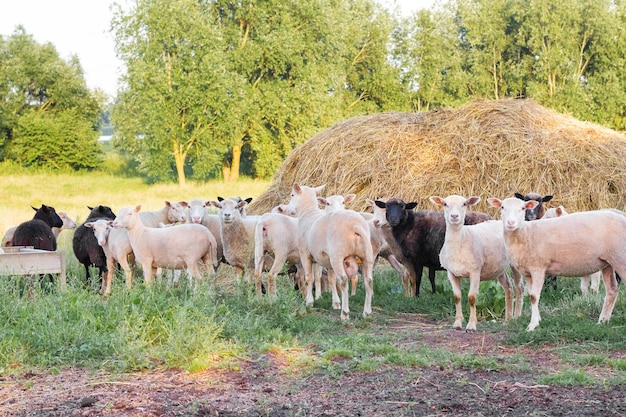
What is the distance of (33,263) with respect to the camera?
1074cm

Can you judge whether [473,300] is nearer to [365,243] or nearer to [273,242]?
[365,243]

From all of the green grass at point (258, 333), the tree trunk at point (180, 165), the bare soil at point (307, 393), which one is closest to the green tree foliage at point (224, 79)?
the tree trunk at point (180, 165)

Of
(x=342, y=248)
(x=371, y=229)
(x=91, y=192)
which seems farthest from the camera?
(x=91, y=192)

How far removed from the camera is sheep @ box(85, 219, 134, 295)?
40.7ft

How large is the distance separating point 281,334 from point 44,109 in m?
52.8

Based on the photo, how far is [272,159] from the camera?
43.7 meters

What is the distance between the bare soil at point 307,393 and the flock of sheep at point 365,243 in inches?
77.3

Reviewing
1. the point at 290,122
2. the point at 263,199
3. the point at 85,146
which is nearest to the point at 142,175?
the point at 85,146

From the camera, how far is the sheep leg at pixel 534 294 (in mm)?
9031

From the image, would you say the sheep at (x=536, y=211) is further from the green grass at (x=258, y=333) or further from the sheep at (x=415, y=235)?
the green grass at (x=258, y=333)

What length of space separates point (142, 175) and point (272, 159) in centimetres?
1268

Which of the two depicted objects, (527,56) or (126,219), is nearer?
(126,219)

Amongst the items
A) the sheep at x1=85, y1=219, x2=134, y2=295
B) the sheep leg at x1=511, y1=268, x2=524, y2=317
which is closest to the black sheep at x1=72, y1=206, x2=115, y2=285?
the sheep at x1=85, y1=219, x2=134, y2=295

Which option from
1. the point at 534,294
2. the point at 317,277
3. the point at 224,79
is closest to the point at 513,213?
the point at 534,294
